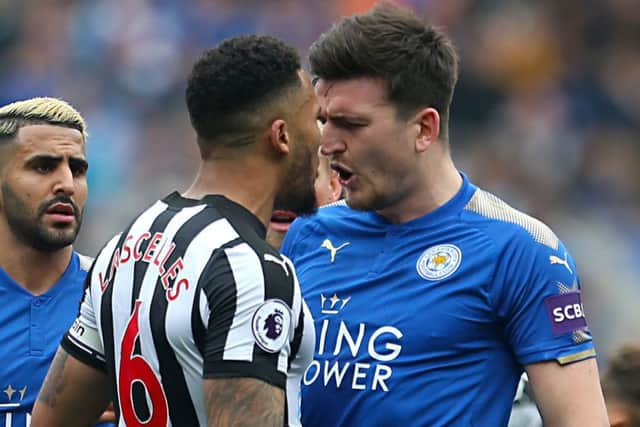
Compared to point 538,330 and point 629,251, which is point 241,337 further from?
point 629,251

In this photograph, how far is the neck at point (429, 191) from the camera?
3.93 metres

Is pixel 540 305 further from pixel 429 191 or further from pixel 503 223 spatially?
pixel 429 191

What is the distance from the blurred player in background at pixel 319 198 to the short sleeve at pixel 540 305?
4.43 ft

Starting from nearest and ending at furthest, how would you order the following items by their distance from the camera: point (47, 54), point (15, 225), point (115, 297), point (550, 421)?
point (115, 297)
point (550, 421)
point (15, 225)
point (47, 54)

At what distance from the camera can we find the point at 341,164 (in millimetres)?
3896

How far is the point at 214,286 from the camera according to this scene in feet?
10.2

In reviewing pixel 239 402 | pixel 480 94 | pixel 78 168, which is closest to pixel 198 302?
pixel 239 402

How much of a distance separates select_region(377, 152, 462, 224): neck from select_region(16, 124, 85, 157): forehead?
1493 millimetres

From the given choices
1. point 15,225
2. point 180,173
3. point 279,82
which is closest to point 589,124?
point 180,173

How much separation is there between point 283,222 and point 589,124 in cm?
571

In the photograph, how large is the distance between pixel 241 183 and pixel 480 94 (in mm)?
7432

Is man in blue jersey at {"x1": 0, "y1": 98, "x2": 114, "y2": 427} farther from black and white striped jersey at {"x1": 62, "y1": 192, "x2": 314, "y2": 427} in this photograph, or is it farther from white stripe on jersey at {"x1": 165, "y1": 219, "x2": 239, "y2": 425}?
white stripe on jersey at {"x1": 165, "y1": 219, "x2": 239, "y2": 425}

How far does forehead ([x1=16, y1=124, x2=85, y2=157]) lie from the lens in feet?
16.0

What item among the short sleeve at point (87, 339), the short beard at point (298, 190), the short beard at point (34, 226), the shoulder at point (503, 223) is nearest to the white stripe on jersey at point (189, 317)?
the short beard at point (298, 190)
